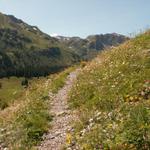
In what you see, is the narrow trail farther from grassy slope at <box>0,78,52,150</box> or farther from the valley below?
grassy slope at <box>0,78,52,150</box>

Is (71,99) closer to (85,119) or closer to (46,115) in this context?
(46,115)

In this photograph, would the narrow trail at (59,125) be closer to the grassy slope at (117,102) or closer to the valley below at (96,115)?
the valley below at (96,115)

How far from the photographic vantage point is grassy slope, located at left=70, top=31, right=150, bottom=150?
11605 mm

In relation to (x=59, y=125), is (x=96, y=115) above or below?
above

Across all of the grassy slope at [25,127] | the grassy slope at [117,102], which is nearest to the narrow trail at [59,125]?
the grassy slope at [25,127]

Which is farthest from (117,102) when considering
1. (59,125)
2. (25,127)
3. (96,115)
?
(25,127)

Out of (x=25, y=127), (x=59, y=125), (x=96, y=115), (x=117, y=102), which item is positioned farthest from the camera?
(x=59, y=125)

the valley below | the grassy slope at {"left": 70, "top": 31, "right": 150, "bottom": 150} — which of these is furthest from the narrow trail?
the grassy slope at {"left": 70, "top": 31, "right": 150, "bottom": 150}

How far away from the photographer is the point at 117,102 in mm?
16266

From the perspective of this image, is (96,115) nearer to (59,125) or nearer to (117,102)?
(117,102)

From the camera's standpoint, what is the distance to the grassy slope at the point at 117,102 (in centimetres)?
1161

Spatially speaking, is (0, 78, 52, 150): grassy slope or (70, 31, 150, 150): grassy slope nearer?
(70, 31, 150, 150): grassy slope

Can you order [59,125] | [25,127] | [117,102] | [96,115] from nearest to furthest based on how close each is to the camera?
1. [96,115]
2. [117,102]
3. [25,127]
4. [59,125]

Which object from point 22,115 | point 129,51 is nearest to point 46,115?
point 22,115
